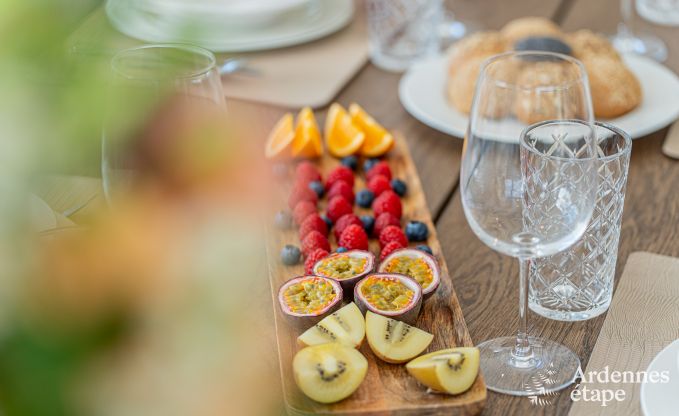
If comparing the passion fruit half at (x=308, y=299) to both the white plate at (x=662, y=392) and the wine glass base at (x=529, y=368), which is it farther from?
the white plate at (x=662, y=392)

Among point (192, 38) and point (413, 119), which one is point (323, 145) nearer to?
point (413, 119)

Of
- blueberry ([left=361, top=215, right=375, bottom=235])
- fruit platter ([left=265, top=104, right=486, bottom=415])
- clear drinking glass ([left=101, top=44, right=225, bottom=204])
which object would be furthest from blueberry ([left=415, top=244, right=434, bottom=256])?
clear drinking glass ([left=101, top=44, right=225, bottom=204])

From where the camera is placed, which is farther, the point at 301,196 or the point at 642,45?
the point at 642,45

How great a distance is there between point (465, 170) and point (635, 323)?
28 centimetres

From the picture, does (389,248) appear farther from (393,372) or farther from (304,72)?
(304,72)

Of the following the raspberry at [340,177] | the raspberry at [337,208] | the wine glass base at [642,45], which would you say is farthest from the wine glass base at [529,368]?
the wine glass base at [642,45]

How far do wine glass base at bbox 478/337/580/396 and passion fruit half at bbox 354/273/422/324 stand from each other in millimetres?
92

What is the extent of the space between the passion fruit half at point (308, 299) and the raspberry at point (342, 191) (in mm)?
302

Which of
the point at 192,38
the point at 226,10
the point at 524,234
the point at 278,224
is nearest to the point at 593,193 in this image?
the point at 524,234

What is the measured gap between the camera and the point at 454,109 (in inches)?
62.5

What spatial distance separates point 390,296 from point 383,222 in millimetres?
244

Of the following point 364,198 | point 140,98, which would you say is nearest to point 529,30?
point 364,198

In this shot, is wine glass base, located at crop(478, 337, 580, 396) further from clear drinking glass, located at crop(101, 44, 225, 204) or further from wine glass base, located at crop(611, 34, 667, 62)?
wine glass base, located at crop(611, 34, 667, 62)

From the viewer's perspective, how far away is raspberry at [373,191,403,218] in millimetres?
1246
